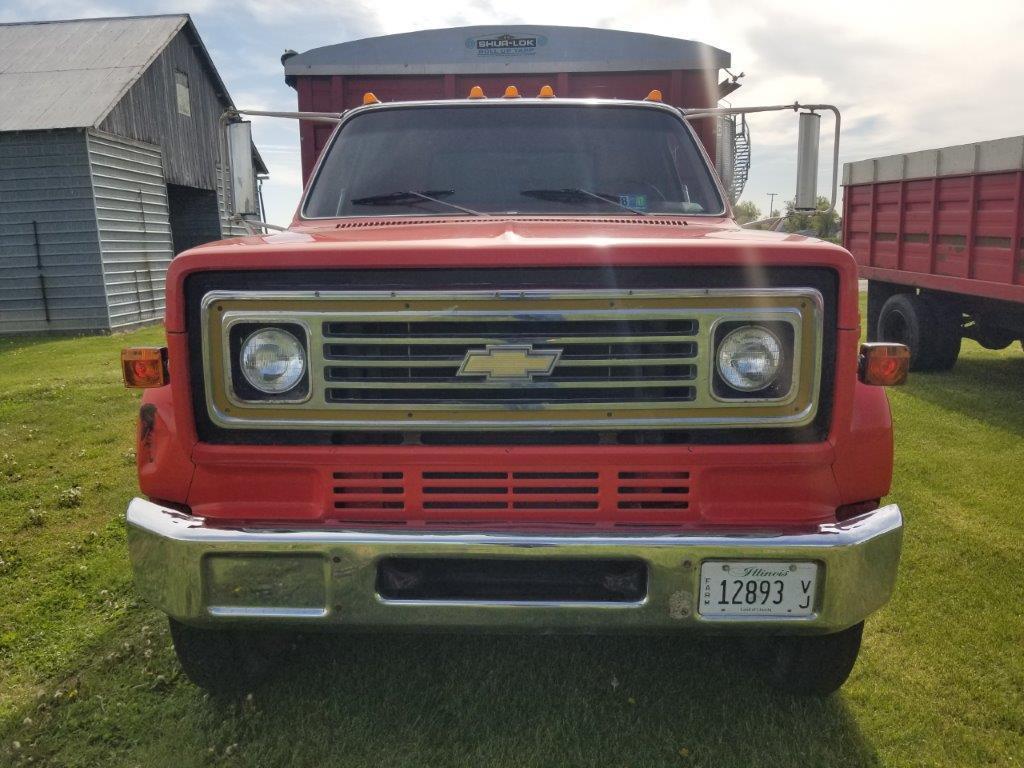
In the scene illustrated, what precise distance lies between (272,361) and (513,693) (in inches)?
54.3

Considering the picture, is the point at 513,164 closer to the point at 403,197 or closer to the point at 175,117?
the point at 403,197

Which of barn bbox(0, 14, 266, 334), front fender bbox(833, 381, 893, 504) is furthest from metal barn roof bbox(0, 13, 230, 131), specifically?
front fender bbox(833, 381, 893, 504)

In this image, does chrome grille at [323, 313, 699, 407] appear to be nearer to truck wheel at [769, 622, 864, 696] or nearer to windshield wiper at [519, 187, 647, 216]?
truck wheel at [769, 622, 864, 696]

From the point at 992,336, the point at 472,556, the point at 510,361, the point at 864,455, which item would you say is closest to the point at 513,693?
the point at 472,556

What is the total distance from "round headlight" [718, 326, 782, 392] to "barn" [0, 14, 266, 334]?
43.0ft

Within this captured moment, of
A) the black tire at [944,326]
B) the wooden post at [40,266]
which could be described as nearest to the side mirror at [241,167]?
the black tire at [944,326]

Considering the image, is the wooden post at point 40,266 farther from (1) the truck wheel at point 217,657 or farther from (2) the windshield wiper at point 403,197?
(1) the truck wheel at point 217,657

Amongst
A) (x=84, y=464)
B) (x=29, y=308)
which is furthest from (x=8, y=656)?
(x=29, y=308)

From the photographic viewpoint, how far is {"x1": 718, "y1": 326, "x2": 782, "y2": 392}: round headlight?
2.19m

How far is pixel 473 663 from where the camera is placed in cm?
296

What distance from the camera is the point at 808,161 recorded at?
12.0 feet

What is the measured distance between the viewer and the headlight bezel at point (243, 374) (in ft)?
7.25

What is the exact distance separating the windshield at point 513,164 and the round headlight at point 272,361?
1.14 m

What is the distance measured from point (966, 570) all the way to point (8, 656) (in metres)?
3.98
